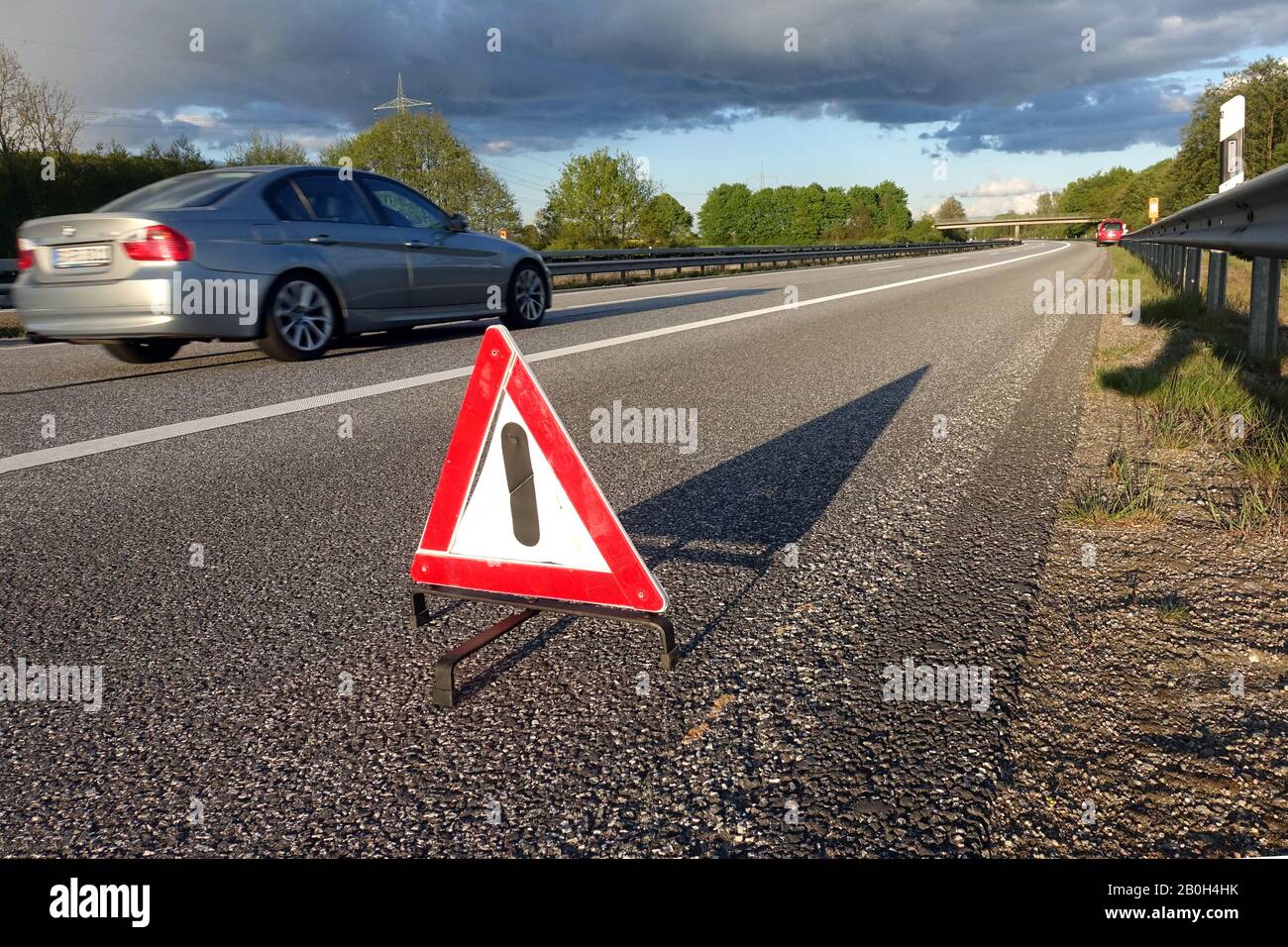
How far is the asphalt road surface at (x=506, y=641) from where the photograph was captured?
1.81 meters

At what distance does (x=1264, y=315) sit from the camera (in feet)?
20.9

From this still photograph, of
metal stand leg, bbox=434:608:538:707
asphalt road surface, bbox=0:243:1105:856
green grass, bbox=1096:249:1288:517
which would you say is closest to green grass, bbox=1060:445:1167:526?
asphalt road surface, bbox=0:243:1105:856

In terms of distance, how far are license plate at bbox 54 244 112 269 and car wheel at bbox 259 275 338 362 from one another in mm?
1210

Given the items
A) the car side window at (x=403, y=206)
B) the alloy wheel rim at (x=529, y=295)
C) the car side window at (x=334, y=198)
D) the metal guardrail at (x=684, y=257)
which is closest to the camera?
the car side window at (x=334, y=198)

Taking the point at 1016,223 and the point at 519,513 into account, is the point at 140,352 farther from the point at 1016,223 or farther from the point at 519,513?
the point at 1016,223

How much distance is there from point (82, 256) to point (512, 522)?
20.5 ft

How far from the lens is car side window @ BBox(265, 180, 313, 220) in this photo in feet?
26.6

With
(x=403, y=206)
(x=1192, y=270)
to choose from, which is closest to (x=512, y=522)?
(x=403, y=206)

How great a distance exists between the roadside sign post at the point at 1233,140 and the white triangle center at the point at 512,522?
236 inches

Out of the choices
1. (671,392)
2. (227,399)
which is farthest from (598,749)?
(227,399)
